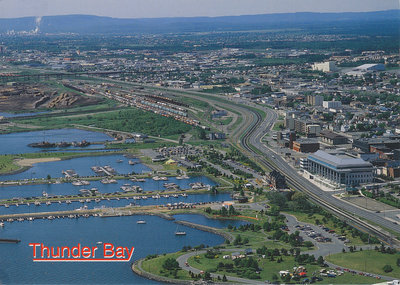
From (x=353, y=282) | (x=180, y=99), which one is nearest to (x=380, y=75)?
(x=180, y=99)

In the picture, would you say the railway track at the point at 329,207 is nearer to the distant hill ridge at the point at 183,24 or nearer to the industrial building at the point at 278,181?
the industrial building at the point at 278,181

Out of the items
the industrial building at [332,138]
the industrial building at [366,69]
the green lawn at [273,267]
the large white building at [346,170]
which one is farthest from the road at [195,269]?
the industrial building at [366,69]

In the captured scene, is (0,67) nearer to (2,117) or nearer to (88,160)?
(2,117)

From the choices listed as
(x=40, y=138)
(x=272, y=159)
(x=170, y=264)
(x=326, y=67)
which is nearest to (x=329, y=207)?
(x=170, y=264)

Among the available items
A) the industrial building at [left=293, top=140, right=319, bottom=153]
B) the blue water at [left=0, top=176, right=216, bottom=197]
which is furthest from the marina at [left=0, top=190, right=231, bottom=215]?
the industrial building at [left=293, top=140, right=319, bottom=153]

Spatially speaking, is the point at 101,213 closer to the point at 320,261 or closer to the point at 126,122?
the point at 320,261

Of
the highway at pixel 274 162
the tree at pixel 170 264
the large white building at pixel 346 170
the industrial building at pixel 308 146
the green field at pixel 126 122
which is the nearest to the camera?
the tree at pixel 170 264
